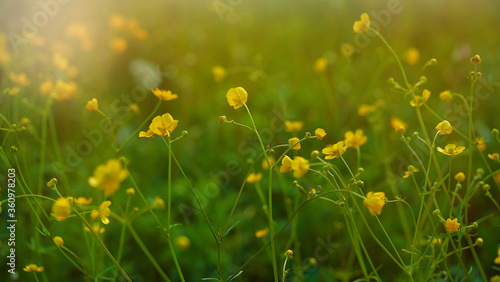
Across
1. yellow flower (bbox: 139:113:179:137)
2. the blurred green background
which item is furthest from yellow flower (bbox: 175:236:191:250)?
yellow flower (bbox: 139:113:179:137)

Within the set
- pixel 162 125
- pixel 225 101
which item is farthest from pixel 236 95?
pixel 225 101

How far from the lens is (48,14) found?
2.55m

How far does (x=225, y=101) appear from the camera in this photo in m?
2.35

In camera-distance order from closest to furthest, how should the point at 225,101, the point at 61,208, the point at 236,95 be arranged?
the point at 61,208
the point at 236,95
the point at 225,101

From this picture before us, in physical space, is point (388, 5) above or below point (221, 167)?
above

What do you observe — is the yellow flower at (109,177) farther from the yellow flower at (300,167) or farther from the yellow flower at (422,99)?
the yellow flower at (422,99)

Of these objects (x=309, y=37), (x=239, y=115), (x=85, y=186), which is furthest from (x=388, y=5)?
(x=85, y=186)

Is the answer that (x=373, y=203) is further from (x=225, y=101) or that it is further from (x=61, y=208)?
(x=225, y=101)

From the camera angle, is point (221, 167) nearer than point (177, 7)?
Yes

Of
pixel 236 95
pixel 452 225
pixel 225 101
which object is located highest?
pixel 236 95

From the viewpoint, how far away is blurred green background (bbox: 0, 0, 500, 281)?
5.26 ft

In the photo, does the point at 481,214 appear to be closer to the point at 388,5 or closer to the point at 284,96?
the point at 284,96

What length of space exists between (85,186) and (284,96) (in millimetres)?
970

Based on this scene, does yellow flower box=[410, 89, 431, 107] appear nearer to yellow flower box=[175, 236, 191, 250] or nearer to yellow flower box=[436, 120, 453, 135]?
yellow flower box=[436, 120, 453, 135]
